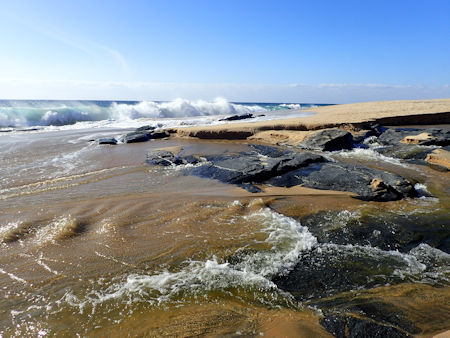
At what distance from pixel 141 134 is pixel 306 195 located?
9.55 meters

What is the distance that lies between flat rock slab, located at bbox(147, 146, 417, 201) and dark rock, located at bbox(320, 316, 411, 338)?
321 cm

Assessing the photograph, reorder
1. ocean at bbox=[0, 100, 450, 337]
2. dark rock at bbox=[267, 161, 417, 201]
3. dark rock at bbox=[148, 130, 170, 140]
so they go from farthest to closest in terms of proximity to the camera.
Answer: dark rock at bbox=[148, 130, 170, 140] < dark rock at bbox=[267, 161, 417, 201] < ocean at bbox=[0, 100, 450, 337]

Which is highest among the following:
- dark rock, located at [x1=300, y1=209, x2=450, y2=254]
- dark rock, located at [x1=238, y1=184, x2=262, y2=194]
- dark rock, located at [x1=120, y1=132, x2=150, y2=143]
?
dark rock, located at [x1=120, y1=132, x2=150, y2=143]

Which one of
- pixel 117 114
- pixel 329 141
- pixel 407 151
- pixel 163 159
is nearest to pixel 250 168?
pixel 163 159

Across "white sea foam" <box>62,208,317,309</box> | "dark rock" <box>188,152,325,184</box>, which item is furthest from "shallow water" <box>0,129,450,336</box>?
"dark rock" <box>188,152,325,184</box>

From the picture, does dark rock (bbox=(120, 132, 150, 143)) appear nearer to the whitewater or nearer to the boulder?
the whitewater

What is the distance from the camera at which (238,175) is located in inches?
249

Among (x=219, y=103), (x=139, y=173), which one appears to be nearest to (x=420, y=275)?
(x=139, y=173)

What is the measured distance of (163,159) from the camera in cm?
810

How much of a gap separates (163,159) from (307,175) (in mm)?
4366

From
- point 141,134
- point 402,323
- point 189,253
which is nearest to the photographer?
point 402,323

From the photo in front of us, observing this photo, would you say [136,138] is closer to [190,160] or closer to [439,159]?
[190,160]

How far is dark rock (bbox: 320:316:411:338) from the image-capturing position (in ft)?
6.70

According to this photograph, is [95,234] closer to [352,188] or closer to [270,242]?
[270,242]
